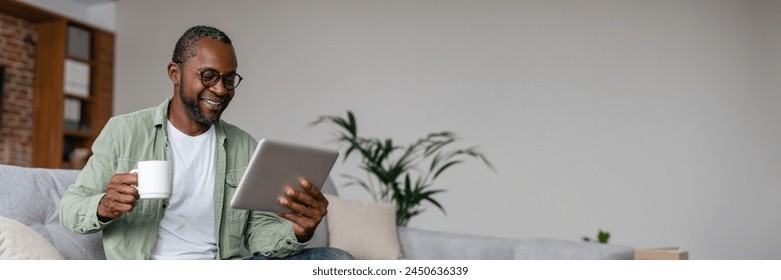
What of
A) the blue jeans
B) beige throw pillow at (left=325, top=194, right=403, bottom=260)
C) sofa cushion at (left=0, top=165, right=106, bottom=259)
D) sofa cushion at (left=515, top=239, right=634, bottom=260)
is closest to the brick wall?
beige throw pillow at (left=325, top=194, right=403, bottom=260)

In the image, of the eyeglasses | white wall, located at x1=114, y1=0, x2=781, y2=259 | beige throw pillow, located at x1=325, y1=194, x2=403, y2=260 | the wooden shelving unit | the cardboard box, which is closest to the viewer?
the eyeglasses

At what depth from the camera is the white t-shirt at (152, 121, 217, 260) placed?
6.18 feet

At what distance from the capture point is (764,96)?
4863 mm

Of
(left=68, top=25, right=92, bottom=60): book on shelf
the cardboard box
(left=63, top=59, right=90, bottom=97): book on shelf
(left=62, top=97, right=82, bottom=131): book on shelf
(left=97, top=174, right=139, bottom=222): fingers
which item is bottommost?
the cardboard box

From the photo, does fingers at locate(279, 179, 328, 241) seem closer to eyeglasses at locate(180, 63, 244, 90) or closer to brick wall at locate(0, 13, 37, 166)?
eyeglasses at locate(180, 63, 244, 90)

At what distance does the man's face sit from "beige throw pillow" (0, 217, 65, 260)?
0.46 m

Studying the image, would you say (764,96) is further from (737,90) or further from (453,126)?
(453,126)

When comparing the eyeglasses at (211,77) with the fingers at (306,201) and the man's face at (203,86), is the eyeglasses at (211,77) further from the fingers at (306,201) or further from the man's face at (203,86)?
the fingers at (306,201)

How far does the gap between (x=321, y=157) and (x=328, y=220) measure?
1.63 metres

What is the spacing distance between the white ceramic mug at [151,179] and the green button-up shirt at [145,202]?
0.17 m

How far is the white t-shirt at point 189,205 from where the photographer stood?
1885 millimetres

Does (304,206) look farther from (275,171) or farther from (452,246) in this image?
(452,246)

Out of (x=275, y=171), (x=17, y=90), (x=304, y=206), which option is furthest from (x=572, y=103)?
(x=17, y=90)
